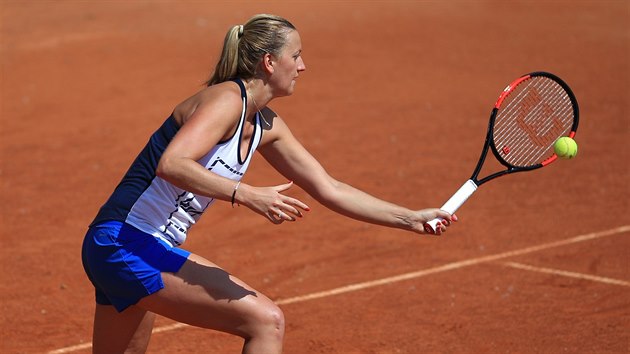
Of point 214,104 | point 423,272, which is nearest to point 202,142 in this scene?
point 214,104

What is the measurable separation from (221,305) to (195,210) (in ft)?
1.67

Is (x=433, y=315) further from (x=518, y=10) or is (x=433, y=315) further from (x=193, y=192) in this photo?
(x=518, y=10)

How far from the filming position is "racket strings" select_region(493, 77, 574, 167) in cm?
597

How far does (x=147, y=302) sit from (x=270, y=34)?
1.37 m

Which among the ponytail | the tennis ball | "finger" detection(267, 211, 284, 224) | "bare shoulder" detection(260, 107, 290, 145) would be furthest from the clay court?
"finger" detection(267, 211, 284, 224)

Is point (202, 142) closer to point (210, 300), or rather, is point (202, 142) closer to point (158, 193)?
point (158, 193)

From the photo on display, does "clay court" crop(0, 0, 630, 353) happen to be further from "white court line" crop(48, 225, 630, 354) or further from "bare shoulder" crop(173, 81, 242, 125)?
"bare shoulder" crop(173, 81, 242, 125)

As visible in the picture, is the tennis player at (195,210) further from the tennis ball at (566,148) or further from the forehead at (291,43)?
the tennis ball at (566,148)

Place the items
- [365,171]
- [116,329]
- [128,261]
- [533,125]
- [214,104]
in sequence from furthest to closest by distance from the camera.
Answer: [365,171] → [533,125] → [116,329] → [128,261] → [214,104]

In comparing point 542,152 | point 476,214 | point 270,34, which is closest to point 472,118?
point 476,214

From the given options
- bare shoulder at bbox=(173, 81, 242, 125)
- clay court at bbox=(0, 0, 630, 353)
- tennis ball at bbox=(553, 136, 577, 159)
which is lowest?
clay court at bbox=(0, 0, 630, 353)

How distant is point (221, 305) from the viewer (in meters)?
4.59

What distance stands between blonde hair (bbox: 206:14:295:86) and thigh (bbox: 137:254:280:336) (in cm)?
93

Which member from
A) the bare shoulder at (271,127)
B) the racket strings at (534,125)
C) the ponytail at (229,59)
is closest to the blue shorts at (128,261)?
the bare shoulder at (271,127)
